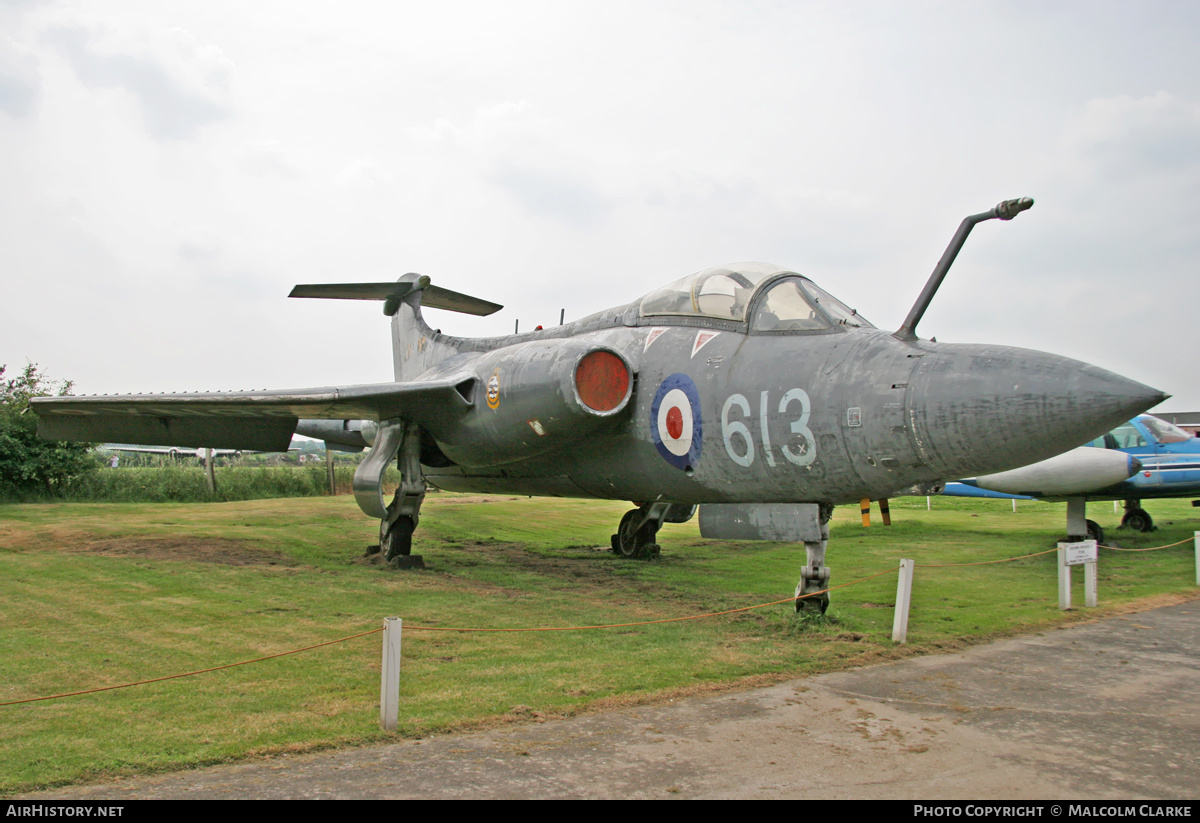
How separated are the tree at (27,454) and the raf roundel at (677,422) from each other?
1457 cm

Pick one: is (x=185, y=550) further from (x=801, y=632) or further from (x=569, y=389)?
(x=801, y=632)

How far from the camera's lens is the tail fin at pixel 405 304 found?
1320 cm

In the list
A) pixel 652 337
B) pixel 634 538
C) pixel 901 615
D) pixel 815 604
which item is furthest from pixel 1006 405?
pixel 634 538

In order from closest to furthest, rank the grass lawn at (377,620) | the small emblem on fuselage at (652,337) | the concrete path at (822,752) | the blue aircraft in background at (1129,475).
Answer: the concrete path at (822,752), the grass lawn at (377,620), the small emblem on fuselage at (652,337), the blue aircraft in background at (1129,475)

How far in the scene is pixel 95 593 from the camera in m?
7.70

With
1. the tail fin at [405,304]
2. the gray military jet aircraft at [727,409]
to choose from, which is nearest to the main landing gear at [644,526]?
the gray military jet aircraft at [727,409]

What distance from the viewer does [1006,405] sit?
195 inches

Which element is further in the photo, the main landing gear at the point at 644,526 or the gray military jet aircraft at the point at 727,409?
the main landing gear at the point at 644,526

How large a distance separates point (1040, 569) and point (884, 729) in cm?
796

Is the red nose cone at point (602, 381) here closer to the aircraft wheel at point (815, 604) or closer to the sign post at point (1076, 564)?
the aircraft wheel at point (815, 604)

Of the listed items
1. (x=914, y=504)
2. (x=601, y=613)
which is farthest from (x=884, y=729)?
(x=914, y=504)

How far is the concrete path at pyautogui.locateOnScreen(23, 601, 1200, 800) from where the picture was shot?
3330 millimetres

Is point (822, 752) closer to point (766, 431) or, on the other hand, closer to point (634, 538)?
point (766, 431)

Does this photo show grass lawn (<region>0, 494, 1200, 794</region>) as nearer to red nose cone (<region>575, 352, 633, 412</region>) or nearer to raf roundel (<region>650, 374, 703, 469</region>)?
raf roundel (<region>650, 374, 703, 469</region>)
